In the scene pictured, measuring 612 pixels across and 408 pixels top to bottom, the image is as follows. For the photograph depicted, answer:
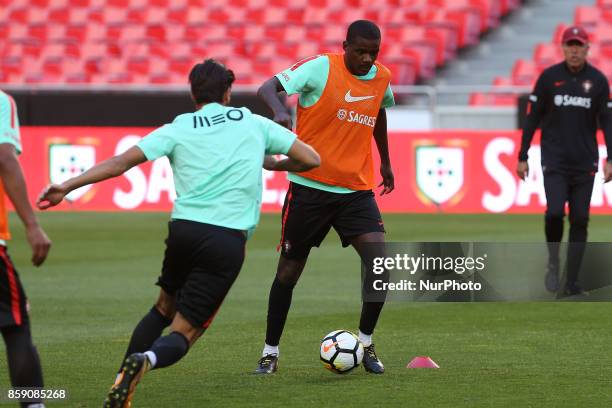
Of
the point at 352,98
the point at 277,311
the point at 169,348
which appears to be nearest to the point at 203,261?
the point at 169,348

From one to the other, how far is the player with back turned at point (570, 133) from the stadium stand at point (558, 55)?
36.8 ft

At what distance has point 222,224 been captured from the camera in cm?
652

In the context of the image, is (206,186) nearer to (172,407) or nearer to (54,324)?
(172,407)

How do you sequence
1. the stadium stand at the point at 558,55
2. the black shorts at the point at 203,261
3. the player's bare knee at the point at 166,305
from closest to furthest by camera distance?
the black shorts at the point at 203,261 → the player's bare knee at the point at 166,305 → the stadium stand at the point at 558,55

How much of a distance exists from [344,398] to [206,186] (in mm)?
1438

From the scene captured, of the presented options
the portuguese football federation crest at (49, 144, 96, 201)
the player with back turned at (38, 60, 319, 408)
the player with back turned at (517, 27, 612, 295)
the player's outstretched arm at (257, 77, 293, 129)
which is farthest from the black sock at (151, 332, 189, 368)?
the portuguese football federation crest at (49, 144, 96, 201)

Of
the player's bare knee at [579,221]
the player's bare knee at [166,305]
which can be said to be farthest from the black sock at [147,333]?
the player's bare knee at [579,221]

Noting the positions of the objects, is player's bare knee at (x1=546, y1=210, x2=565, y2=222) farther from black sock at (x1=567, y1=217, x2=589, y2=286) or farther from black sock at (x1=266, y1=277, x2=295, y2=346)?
black sock at (x1=266, y1=277, x2=295, y2=346)

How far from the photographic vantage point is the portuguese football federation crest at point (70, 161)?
22.3 meters

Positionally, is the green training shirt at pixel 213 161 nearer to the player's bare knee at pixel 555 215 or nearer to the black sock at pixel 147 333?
the black sock at pixel 147 333

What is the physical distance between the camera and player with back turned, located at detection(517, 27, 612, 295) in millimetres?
11734

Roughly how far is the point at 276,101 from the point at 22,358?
239 cm

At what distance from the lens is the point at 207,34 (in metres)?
28.5

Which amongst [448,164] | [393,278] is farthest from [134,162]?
[448,164]
